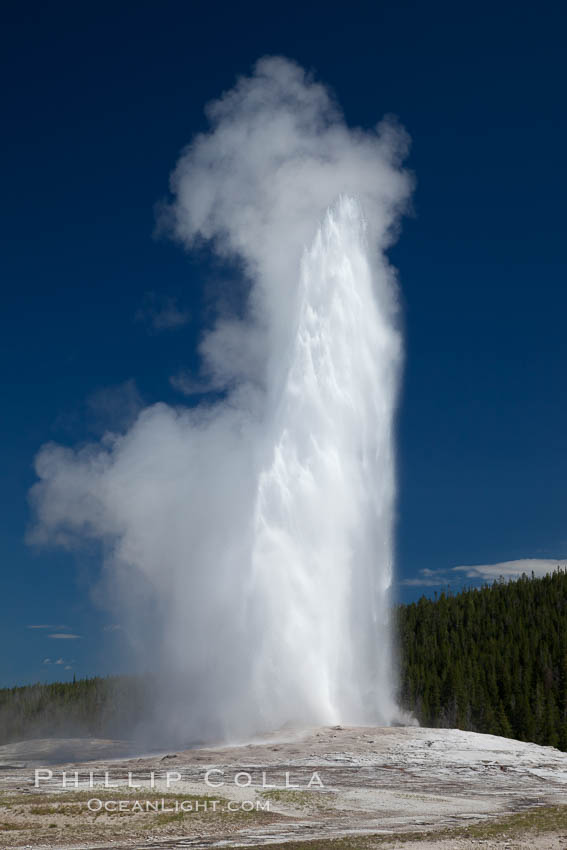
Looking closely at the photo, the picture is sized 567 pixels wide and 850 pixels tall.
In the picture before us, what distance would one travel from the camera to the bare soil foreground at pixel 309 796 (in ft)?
61.9

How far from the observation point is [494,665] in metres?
85.5

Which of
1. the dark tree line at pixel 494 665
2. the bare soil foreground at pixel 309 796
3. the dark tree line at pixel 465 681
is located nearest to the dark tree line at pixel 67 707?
the dark tree line at pixel 465 681

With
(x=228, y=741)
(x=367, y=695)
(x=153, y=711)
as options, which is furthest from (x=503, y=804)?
(x=153, y=711)

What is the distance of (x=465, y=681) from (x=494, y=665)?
17.7 ft

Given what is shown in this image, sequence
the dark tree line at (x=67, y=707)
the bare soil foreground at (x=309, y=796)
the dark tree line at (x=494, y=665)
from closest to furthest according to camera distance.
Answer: the bare soil foreground at (x=309, y=796)
the dark tree line at (x=494, y=665)
the dark tree line at (x=67, y=707)

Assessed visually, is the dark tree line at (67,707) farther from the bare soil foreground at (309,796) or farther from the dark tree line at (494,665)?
the bare soil foreground at (309,796)

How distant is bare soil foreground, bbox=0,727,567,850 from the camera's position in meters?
18.9

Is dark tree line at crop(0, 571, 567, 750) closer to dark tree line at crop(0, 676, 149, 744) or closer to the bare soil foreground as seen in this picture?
dark tree line at crop(0, 676, 149, 744)

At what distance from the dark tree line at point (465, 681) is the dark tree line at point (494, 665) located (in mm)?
124

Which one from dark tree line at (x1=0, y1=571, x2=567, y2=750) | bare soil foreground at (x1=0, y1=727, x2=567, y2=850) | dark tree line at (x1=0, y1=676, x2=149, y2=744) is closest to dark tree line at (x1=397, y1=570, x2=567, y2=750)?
dark tree line at (x1=0, y1=571, x2=567, y2=750)

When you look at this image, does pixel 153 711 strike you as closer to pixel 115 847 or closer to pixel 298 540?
pixel 298 540

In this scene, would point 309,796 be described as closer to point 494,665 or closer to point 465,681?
point 465,681

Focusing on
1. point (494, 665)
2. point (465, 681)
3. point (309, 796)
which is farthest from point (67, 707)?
point (309, 796)

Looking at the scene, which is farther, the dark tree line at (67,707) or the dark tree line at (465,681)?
the dark tree line at (67,707)
